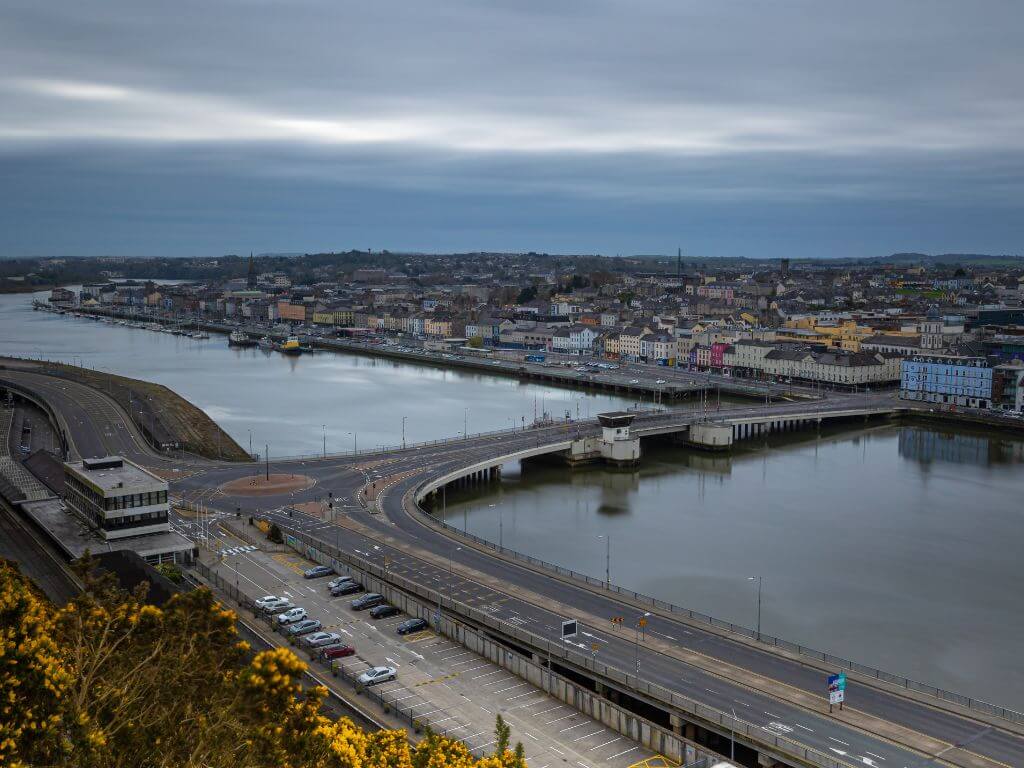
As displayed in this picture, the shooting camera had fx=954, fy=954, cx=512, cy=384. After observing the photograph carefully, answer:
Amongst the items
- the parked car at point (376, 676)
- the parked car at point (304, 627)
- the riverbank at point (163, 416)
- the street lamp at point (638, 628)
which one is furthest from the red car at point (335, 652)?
the riverbank at point (163, 416)

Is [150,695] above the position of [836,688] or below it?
above

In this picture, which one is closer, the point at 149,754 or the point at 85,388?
the point at 149,754

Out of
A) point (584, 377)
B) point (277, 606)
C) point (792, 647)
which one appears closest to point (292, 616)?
point (277, 606)

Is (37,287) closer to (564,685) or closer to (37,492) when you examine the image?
(37,492)

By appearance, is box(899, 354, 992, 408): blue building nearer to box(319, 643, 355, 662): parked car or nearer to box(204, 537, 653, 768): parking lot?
box(204, 537, 653, 768): parking lot

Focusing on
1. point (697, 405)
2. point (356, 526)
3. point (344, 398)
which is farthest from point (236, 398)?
point (356, 526)

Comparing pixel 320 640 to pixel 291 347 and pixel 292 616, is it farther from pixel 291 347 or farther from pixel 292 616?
pixel 291 347

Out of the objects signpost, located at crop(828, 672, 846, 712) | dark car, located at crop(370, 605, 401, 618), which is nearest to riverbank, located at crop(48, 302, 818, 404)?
dark car, located at crop(370, 605, 401, 618)
